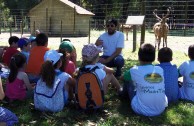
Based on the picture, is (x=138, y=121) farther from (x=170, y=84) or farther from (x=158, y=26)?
(x=158, y=26)

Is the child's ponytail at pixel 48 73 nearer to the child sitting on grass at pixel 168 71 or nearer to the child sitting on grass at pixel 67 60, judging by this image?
the child sitting on grass at pixel 67 60

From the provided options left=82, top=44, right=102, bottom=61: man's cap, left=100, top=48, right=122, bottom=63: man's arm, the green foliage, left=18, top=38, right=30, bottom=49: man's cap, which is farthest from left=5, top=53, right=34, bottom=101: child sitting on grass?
left=100, top=48, right=122, bottom=63: man's arm

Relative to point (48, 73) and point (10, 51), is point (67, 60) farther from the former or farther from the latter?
point (10, 51)

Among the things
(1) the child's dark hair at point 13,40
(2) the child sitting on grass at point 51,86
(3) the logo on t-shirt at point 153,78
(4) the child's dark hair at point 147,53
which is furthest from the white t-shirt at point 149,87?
(1) the child's dark hair at point 13,40

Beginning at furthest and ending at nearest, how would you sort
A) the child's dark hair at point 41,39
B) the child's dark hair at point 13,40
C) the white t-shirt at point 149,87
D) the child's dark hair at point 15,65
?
the child's dark hair at point 13,40, the child's dark hair at point 41,39, the child's dark hair at point 15,65, the white t-shirt at point 149,87

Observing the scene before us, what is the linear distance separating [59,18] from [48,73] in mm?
25978

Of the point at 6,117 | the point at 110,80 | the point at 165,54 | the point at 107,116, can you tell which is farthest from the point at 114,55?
the point at 6,117

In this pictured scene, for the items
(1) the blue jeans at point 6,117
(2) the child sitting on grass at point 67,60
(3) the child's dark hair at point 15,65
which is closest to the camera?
(1) the blue jeans at point 6,117

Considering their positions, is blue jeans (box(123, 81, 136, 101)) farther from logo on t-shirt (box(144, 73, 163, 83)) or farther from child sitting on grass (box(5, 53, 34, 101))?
child sitting on grass (box(5, 53, 34, 101))

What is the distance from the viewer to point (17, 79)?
538cm

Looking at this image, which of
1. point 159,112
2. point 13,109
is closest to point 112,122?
point 159,112

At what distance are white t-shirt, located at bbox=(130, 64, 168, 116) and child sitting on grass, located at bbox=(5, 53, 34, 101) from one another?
171 cm

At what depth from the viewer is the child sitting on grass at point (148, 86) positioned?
4.77 m

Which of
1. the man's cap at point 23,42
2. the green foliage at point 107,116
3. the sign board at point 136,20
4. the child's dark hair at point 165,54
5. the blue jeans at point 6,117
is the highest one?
the sign board at point 136,20
